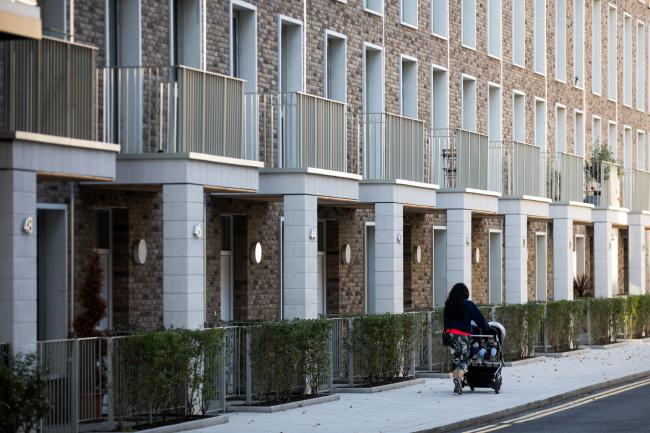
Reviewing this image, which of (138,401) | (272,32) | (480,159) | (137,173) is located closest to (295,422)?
(138,401)

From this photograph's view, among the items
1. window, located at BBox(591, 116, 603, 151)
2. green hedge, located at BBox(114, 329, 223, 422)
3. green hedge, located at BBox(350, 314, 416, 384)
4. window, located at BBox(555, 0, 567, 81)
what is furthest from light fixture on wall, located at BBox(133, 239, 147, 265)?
window, located at BBox(591, 116, 603, 151)

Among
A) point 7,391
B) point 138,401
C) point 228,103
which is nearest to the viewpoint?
point 7,391

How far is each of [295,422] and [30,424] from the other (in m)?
4.77

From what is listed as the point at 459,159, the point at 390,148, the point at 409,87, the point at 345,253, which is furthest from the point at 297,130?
the point at 409,87

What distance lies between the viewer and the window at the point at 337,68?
29.5 m

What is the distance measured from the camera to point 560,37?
43312 mm

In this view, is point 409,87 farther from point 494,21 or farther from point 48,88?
point 48,88

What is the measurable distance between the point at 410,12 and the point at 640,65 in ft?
71.1

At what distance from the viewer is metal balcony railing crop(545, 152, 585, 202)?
3944 cm

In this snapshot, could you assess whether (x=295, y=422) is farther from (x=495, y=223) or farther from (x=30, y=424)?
(x=495, y=223)

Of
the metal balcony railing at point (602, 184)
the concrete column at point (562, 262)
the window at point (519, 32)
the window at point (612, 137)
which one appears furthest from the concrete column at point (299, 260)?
the window at point (612, 137)

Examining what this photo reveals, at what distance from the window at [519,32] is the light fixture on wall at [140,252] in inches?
738

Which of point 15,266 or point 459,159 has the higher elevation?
point 459,159

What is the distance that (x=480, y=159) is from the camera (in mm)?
33469
